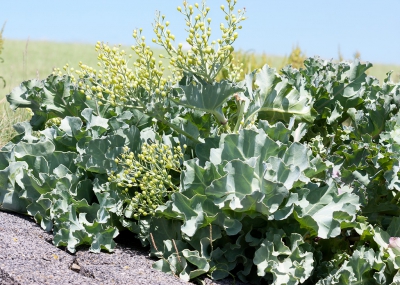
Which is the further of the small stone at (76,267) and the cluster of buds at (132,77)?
the cluster of buds at (132,77)

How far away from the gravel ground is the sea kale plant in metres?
0.08

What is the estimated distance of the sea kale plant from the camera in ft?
9.13

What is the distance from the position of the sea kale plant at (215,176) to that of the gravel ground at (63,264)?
8 centimetres

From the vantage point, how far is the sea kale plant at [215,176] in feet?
9.13

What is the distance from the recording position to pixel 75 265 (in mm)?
2959

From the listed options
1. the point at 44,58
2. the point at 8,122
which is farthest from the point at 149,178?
the point at 44,58

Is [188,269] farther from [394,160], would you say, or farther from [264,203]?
[394,160]

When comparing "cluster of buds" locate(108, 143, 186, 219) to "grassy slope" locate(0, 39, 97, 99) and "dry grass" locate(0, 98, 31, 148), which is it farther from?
"grassy slope" locate(0, 39, 97, 99)

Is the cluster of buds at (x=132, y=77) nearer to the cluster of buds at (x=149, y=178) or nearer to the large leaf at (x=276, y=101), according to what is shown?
the cluster of buds at (x=149, y=178)

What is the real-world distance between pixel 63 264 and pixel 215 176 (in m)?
1.00

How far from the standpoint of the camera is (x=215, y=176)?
9.36 ft

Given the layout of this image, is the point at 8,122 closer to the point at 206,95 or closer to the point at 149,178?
the point at 149,178

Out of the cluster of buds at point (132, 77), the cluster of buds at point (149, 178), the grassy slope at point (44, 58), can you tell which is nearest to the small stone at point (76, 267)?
the cluster of buds at point (149, 178)

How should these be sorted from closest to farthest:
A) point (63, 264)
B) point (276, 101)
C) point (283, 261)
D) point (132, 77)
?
point (283, 261) < point (63, 264) < point (132, 77) < point (276, 101)
